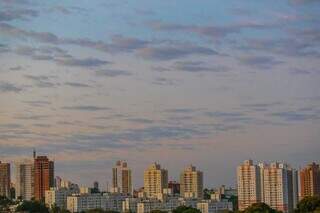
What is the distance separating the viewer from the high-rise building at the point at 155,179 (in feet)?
189

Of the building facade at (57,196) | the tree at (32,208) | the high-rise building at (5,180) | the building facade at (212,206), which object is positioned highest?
the high-rise building at (5,180)

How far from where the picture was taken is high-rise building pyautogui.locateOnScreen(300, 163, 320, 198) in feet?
158

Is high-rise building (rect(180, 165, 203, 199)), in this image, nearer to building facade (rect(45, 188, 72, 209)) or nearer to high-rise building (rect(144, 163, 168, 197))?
high-rise building (rect(144, 163, 168, 197))

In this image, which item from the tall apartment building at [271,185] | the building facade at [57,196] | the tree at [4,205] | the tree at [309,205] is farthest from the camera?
the building facade at [57,196]

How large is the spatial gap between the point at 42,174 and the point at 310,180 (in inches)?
750

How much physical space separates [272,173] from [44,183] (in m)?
17.9

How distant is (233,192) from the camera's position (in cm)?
6425

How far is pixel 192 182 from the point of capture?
58031mm

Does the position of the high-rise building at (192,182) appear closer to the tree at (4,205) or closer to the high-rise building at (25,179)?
the high-rise building at (25,179)

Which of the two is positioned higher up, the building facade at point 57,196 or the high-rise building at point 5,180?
the high-rise building at point 5,180

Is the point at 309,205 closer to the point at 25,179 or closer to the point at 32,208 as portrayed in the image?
the point at 32,208

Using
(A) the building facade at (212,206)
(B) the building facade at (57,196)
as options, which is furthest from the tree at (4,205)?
(A) the building facade at (212,206)

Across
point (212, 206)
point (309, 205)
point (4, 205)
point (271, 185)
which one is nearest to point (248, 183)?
point (271, 185)

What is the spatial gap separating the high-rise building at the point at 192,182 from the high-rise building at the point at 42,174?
9.20 metres
